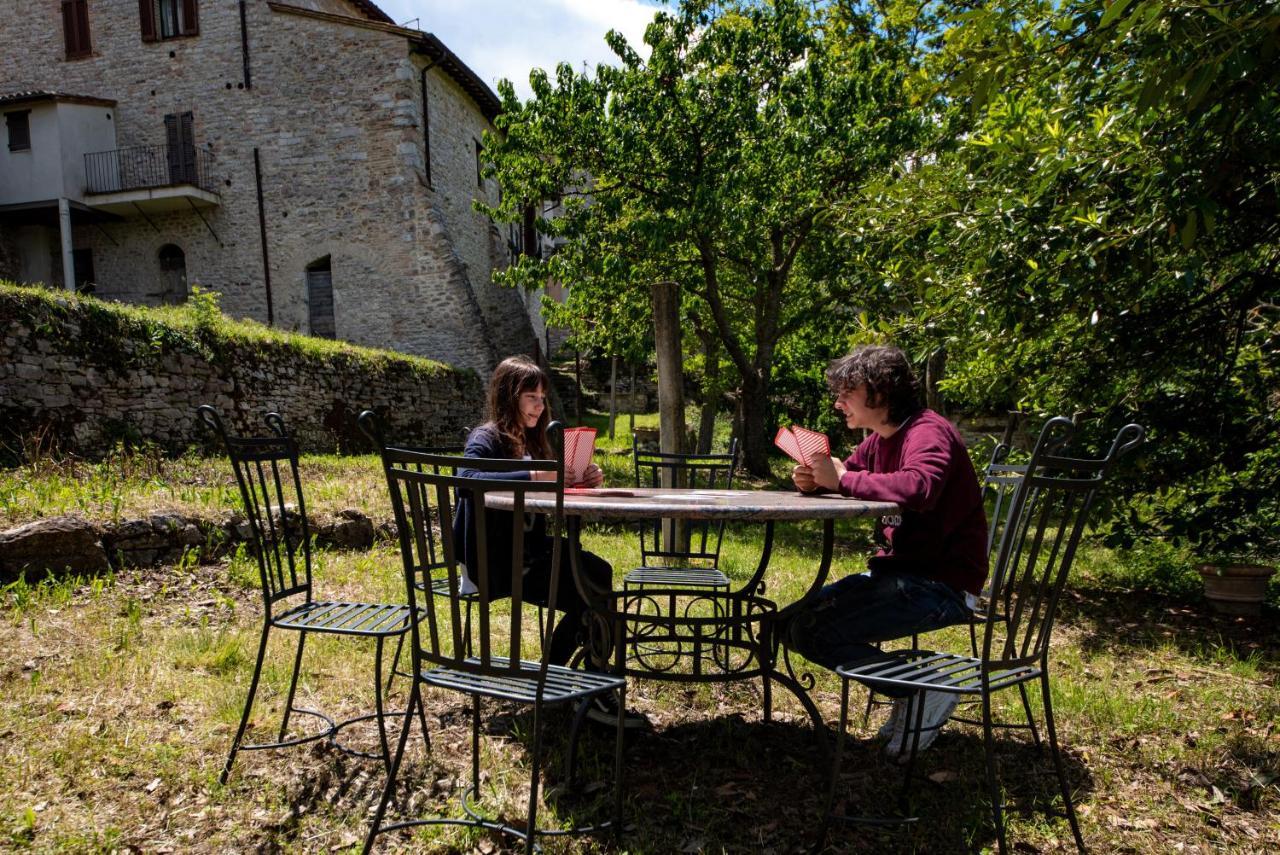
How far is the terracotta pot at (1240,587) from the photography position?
16.2ft

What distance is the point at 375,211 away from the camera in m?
17.6

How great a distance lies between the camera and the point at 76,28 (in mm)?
18281

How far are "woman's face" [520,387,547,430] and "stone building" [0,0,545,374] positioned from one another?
1419 centimetres

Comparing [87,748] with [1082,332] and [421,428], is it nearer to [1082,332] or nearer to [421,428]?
[1082,332]

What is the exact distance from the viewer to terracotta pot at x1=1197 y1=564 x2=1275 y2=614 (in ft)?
16.2

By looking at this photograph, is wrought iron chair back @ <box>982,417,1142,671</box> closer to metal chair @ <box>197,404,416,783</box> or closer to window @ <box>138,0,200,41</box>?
metal chair @ <box>197,404,416,783</box>

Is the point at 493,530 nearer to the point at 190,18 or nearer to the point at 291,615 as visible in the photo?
the point at 291,615

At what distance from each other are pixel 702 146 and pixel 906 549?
8098mm

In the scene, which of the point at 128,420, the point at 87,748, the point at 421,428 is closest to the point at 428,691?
the point at 87,748

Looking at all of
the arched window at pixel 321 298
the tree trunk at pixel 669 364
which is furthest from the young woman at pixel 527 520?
the arched window at pixel 321 298

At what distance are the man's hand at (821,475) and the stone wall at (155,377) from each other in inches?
301

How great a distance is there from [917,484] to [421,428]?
12835 millimetres

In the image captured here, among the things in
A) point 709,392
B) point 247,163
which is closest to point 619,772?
point 709,392

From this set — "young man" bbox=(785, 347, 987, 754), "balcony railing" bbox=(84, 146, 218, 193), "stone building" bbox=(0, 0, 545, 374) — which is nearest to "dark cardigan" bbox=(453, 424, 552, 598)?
"young man" bbox=(785, 347, 987, 754)
